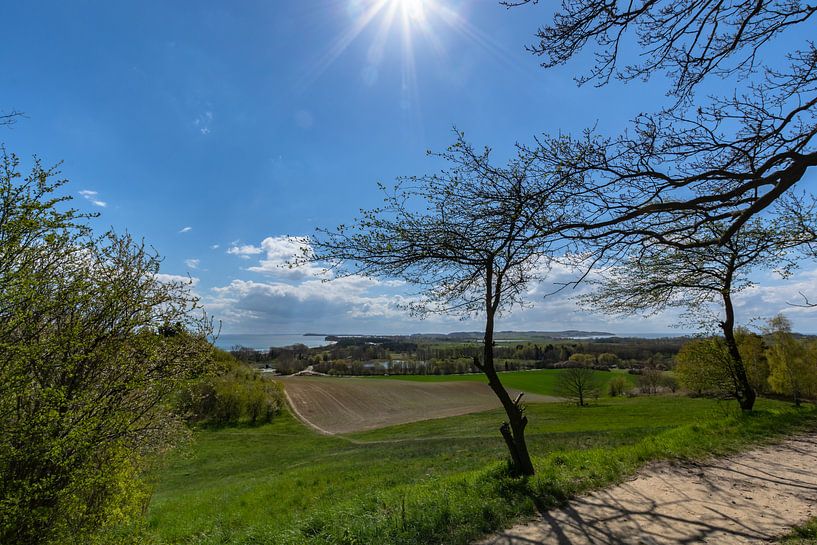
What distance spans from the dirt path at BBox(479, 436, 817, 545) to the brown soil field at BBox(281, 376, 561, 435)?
118 feet

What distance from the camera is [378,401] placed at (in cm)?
5594

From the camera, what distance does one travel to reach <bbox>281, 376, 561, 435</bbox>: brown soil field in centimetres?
4425

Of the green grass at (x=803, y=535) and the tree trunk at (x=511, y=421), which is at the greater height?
the tree trunk at (x=511, y=421)

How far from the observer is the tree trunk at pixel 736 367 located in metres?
12.0

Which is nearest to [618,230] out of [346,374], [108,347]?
[108,347]

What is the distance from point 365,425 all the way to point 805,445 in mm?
38190

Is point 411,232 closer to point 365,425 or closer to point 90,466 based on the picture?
point 90,466

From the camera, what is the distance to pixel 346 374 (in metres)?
97.4

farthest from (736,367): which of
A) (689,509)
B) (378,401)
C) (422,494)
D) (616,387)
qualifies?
(616,387)

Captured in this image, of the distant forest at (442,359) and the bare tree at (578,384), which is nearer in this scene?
the bare tree at (578,384)

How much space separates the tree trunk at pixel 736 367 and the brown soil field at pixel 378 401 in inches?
1299

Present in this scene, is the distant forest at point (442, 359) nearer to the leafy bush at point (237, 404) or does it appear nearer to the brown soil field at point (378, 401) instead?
the brown soil field at point (378, 401)

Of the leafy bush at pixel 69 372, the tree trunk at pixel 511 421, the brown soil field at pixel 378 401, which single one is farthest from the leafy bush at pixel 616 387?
the leafy bush at pixel 69 372

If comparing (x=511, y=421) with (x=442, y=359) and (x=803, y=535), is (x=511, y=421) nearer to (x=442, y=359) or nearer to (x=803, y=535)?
(x=803, y=535)
